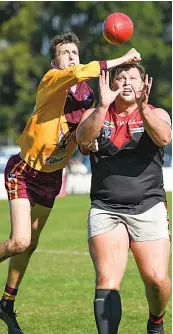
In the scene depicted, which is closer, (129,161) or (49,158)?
(129,161)

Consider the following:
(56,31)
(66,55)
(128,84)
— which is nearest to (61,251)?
(66,55)

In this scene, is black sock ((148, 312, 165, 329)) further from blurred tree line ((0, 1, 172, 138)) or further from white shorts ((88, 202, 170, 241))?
blurred tree line ((0, 1, 172, 138))

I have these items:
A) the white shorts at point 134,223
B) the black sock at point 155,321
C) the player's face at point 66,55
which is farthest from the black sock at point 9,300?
the player's face at point 66,55

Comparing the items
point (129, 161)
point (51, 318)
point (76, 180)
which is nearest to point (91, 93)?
point (129, 161)

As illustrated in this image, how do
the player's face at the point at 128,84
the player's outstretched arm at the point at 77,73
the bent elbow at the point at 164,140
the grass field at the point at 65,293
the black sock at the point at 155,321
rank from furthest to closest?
1. the grass field at the point at 65,293
2. the black sock at the point at 155,321
3. the player's outstretched arm at the point at 77,73
4. the player's face at the point at 128,84
5. the bent elbow at the point at 164,140

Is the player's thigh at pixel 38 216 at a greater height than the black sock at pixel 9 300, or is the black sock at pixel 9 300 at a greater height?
the player's thigh at pixel 38 216

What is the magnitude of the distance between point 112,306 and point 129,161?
42.2 inches

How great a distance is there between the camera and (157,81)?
5353 cm

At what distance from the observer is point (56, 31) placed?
55.3 meters

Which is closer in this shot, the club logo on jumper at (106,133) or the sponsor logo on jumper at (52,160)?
the club logo on jumper at (106,133)

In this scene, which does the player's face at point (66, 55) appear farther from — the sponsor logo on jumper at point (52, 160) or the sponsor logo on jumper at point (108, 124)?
the sponsor logo on jumper at point (108, 124)

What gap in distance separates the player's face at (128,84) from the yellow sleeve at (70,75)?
409 mm

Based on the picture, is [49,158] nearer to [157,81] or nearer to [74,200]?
[74,200]

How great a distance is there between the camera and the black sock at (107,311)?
246 inches
